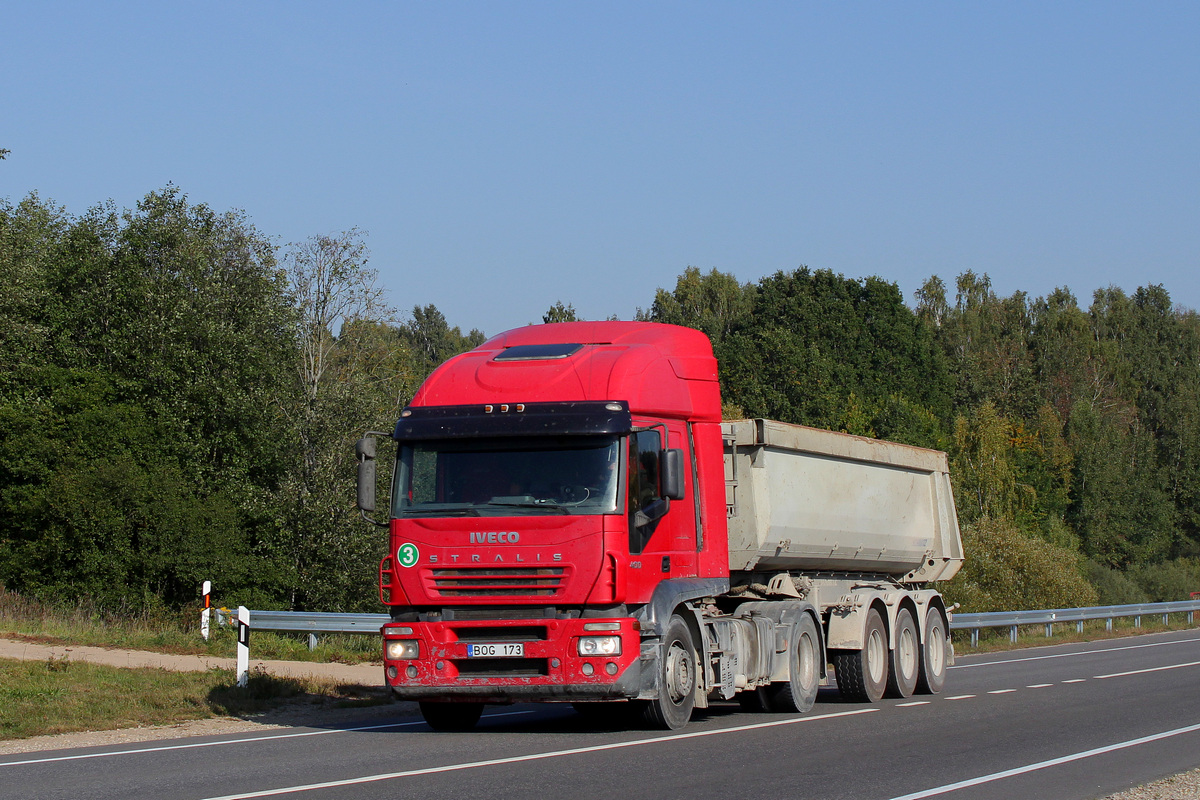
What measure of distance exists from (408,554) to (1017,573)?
33420mm

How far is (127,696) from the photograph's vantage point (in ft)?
49.0

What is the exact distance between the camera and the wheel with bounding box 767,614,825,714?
1455 cm

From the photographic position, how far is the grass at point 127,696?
13422mm

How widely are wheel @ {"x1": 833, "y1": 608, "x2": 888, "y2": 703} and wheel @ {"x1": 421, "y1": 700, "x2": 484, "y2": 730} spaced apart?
16.9ft

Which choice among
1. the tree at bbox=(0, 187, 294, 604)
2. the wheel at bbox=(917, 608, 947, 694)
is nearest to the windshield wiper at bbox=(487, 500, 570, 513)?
the wheel at bbox=(917, 608, 947, 694)

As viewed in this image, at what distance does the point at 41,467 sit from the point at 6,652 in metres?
18.1

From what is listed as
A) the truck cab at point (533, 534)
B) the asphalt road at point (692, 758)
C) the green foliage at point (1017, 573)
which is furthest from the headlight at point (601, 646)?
the green foliage at point (1017, 573)

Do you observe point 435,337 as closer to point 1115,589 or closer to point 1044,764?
point 1115,589

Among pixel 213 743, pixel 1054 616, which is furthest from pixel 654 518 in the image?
pixel 1054 616

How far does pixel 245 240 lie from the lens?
42.9m

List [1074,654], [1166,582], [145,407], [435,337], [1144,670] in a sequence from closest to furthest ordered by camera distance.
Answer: [1144,670] → [1074,654] → [145,407] → [1166,582] → [435,337]

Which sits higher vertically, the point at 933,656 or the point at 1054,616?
the point at 1054,616

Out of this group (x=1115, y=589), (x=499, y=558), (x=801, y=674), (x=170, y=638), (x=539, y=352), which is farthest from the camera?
(x=1115, y=589)

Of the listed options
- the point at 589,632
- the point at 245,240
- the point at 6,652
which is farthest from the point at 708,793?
the point at 245,240
